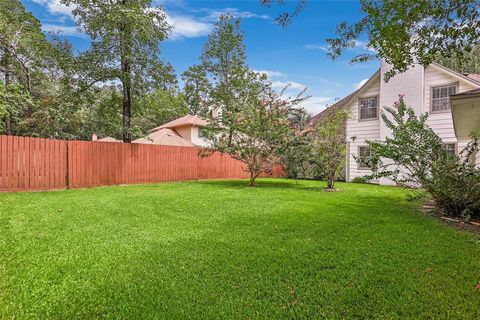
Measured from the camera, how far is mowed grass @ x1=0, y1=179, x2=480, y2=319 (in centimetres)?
229

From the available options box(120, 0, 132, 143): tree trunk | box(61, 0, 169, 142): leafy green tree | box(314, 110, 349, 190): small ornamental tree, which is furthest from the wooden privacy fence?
box(314, 110, 349, 190): small ornamental tree

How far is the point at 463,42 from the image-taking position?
3645 mm

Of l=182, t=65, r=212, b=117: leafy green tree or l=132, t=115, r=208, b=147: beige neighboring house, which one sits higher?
l=182, t=65, r=212, b=117: leafy green tree

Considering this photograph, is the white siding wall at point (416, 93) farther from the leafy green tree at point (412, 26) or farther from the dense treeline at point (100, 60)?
the dense treeline at point (100, 60)

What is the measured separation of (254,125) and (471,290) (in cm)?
914

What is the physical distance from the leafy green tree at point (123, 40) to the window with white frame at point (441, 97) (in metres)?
12.3

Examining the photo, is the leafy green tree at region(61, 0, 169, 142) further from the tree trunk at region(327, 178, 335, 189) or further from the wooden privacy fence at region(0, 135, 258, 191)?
the tree trunk at region(327, 178, 335, 189)

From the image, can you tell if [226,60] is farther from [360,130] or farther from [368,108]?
[360,130]

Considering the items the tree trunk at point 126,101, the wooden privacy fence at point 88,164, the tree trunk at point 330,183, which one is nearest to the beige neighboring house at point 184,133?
the wooden privacy fence at point 88,164

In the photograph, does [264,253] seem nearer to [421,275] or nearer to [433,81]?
[421,275]

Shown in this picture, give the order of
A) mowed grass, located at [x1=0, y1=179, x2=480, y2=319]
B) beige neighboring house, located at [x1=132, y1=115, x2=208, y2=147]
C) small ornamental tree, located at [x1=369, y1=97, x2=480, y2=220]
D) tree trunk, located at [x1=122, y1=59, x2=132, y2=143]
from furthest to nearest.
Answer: beige neighboring house, located at [x1=132, y1=115, x2=208, y2=147] → tree trunk, located at [x1=122, y1=59, x2=132, y2=143] → small ornamental tree, located at [x1=369, y1=97, x2=480, y2=220] → mowed grass, located at [x1=0, y1=179, x2=480, y2=319]

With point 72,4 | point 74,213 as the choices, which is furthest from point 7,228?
point 72,4

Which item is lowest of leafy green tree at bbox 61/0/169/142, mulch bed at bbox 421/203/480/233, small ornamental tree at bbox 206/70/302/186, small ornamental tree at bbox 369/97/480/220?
mulch bed at bbox 421/203/480/233

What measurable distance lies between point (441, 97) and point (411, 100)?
1118 millimetres
